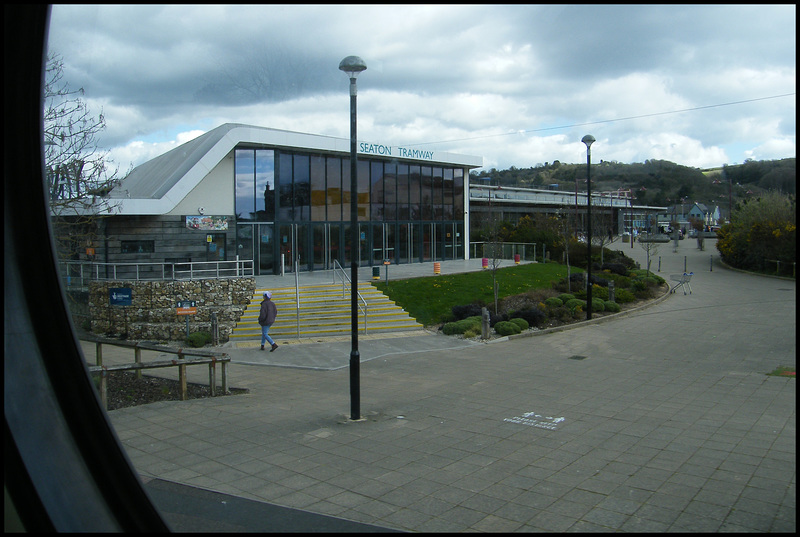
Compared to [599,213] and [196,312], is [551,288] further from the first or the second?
[599,213]

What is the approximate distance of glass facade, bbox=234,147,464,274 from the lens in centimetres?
2598

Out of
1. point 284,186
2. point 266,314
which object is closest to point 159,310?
point 266,314

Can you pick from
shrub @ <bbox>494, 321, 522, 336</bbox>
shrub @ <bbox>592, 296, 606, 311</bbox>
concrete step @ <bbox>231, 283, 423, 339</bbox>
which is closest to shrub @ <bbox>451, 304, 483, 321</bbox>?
concrete step @ <bbox>231, 283, 423, 339</bbox>

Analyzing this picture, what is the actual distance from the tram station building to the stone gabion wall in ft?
6.61

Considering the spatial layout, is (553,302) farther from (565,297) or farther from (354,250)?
(354,250)

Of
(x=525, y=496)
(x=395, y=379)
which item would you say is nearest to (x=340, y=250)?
(x=395, y=379)

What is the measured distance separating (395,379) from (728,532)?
8119mm

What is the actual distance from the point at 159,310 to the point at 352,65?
1224 cm

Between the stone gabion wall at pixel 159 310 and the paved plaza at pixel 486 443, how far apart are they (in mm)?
2487

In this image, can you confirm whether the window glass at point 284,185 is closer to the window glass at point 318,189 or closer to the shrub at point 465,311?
the window glass at point 318,189

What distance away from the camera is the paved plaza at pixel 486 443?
5887 millimetres

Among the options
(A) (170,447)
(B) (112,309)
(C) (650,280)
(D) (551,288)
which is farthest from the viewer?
(C) (650,280)

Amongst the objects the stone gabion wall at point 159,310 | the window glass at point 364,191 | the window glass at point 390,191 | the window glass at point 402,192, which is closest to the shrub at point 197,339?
the stone gabion wall at point 159,310

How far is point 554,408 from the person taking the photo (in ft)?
33.4
